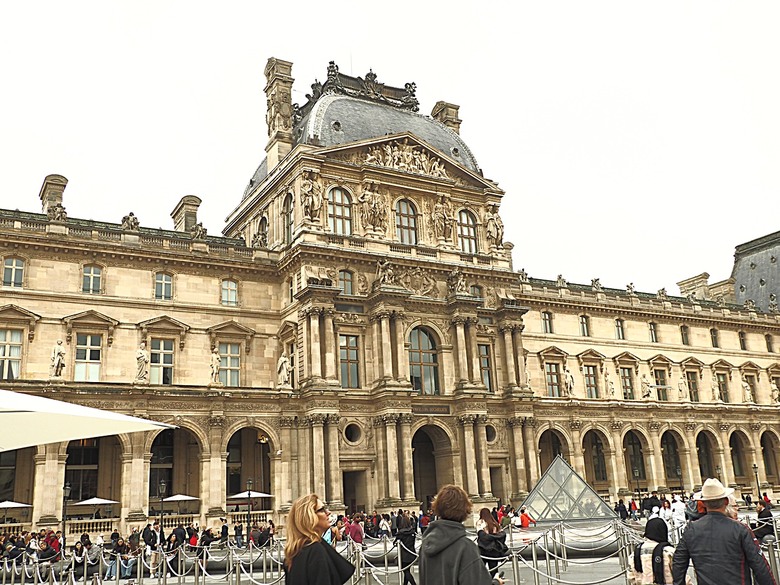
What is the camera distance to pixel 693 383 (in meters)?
57.8

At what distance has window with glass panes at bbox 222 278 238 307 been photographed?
1638 inches

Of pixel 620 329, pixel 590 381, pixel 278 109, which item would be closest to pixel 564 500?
pixel 590 381

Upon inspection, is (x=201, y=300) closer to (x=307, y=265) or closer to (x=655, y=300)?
(x=307, y=265)

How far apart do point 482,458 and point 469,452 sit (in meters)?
0.90

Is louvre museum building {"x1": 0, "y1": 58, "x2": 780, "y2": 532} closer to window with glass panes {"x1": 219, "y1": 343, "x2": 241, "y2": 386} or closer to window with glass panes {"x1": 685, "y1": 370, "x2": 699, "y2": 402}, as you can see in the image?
window with glass panes {"x1": 219, "y1": 343, "x2": 241, "y2": 386}

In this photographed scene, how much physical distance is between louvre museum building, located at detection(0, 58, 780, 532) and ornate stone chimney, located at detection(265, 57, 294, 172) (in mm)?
166

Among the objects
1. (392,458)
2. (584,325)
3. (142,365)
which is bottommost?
(392,458)

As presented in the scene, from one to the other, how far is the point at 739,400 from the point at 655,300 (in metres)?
10.3

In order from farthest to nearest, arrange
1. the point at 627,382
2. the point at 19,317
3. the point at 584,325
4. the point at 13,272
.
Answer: the point at 627,382 < the point at 584,325 < the point at 13,272 < the point at 19,317

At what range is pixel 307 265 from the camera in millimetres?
40312

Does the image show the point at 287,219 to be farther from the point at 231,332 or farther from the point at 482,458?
the point at 482,458

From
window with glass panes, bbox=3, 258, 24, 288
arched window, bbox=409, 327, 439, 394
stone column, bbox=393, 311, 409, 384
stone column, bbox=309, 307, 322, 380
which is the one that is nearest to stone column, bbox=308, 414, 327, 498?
stone column, bbox=309, 307, 322, 380

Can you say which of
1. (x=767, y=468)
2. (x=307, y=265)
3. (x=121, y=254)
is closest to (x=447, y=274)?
(x=307, y=265)

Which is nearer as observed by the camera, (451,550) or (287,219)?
(451,550)
